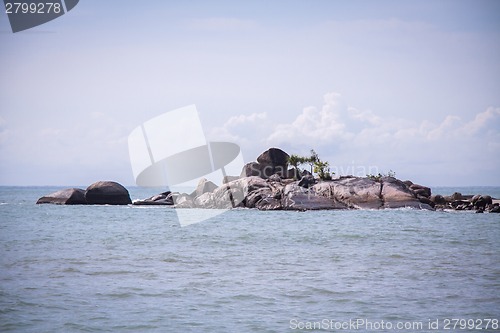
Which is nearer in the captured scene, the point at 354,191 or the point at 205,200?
the point at 354,191

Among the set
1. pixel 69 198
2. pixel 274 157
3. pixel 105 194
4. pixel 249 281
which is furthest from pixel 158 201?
pixel 249 281

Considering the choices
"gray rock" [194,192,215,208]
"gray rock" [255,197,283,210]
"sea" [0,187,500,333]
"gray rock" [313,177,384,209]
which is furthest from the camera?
"gray rock" [194,192,215,208]

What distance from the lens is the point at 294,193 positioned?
48.4m

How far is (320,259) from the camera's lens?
20391 millimetres

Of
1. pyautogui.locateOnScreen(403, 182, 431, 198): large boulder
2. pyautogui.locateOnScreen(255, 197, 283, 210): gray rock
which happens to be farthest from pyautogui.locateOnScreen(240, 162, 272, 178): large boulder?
pyautogui.locateOnScreen(403, 182, 431, 198): large boulder

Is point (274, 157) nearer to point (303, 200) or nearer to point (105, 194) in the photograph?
point (303, 200)

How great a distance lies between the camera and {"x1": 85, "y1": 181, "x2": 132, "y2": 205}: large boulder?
193ft

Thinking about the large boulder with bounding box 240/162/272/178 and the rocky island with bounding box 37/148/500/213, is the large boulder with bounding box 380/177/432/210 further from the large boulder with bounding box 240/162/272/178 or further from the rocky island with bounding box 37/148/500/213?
the large boulder with bounding box 240/162/272/178

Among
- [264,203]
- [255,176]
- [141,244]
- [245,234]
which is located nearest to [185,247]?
[141,244]

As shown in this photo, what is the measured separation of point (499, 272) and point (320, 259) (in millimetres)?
5877

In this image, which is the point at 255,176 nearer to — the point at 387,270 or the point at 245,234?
the point at 245,234

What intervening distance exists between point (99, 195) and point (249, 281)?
45692 mm

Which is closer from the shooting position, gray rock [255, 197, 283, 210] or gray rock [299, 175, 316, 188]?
gray rock [255, 197, 283, 210]

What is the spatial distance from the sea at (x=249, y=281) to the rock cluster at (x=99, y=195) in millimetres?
28684
